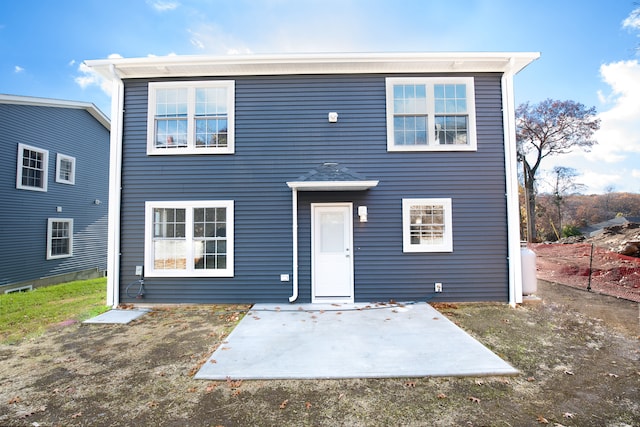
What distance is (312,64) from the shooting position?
20.3 ft

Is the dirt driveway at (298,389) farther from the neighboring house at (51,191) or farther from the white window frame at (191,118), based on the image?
the neighboring house at (51,191)

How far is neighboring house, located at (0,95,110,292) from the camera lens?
29.8ft

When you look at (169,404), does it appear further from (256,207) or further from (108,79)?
(108,79)

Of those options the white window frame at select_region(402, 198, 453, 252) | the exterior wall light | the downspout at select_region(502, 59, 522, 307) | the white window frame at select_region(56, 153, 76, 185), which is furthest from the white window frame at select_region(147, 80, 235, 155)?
the white window frame at select_region(56, 153, 76, 185)

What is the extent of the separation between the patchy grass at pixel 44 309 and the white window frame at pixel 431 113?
738 centimetres

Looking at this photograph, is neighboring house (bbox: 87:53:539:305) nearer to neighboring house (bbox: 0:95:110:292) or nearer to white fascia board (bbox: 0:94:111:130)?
white fascia board (bbox: 0:94:111:130)

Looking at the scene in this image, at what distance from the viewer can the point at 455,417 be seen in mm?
2668

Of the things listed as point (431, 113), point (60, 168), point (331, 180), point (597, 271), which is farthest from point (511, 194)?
point (60, 168)

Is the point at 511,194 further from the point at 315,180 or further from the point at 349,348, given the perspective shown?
the point at 349,348

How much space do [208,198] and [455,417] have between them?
5.70m

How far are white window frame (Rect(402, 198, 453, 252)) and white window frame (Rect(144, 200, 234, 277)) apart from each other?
3.79 meters

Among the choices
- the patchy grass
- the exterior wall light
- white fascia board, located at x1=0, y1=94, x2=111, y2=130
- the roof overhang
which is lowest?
the patchy grass

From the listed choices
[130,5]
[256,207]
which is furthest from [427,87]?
[130,5]

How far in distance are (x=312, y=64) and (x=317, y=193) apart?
280 cm
